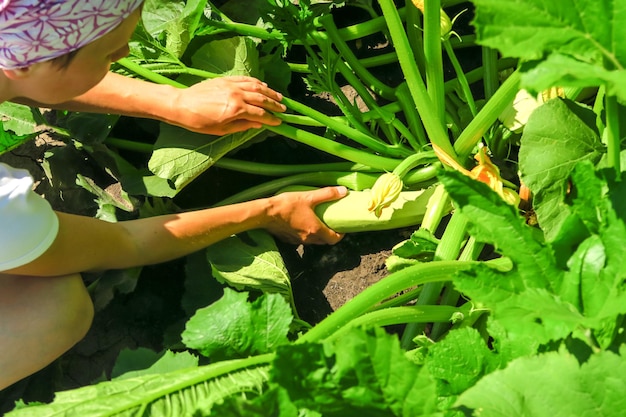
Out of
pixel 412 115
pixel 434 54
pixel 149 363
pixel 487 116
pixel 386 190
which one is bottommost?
pixel 149 363

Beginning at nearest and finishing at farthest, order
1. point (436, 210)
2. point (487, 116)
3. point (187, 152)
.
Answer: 1. point (487, 116)
2. point (436, 210)
3. point (187, 152)

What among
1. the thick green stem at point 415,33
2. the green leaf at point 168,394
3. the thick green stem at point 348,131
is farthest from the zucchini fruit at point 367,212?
the green leaf at point 168,394

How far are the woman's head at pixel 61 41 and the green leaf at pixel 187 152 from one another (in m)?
0.43

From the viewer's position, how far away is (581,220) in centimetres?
106

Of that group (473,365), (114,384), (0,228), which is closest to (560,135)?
(473,365)

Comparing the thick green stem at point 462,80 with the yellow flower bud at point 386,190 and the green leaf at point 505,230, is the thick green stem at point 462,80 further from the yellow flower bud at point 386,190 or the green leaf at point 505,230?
the green leaf at point 505,230

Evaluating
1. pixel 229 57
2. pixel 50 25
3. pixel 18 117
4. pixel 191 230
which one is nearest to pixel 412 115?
pixel 229 57

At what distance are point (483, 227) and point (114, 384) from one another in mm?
666

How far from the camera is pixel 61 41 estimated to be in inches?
50.6

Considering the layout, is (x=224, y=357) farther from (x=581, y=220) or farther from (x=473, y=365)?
(x=581, y=220)

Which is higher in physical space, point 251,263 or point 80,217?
point 80,217

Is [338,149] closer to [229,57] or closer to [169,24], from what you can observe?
[229,57]

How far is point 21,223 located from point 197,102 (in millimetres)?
508

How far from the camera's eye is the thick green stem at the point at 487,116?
154cm
